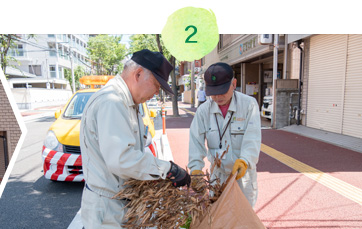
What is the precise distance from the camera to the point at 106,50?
3634cm

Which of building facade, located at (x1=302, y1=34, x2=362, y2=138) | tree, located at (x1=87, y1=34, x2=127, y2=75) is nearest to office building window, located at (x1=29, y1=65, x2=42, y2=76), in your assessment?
tree, located at (x1=87, y1=34, x2=127, y2=75)

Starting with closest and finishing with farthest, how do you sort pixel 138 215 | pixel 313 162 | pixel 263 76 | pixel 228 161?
pixel 138 215
pixel 228 161
pixel 313 162
pixel 263 76

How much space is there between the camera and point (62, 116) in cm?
487

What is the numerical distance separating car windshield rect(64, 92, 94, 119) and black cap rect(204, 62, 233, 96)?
3.59 metres

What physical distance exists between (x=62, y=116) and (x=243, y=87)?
45.5 feet

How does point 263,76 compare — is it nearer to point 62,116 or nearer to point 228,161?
point 62,116

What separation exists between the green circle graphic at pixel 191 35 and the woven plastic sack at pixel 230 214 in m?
2.83

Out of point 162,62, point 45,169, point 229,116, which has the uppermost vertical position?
point 162,62

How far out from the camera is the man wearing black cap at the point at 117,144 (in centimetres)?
119

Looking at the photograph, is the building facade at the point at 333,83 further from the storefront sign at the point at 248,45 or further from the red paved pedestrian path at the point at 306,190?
the storefront sign at the point at 248,45

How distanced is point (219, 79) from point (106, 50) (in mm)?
37541

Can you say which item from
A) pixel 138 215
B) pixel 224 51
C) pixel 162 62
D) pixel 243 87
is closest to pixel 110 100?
pixel 162 62

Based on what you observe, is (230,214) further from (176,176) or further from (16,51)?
(16,51)

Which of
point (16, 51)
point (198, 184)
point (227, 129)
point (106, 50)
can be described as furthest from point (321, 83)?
A: point (106, 50)
